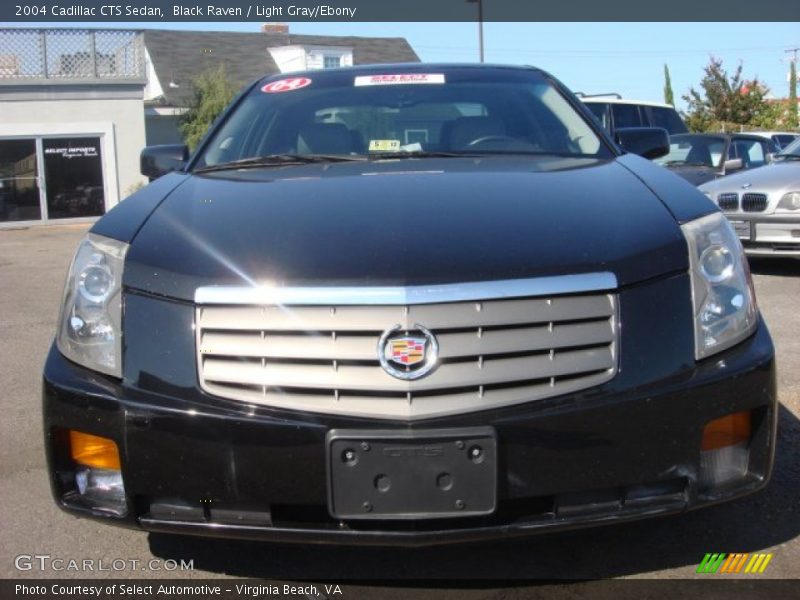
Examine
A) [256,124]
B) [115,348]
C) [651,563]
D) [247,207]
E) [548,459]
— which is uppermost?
[256,124]

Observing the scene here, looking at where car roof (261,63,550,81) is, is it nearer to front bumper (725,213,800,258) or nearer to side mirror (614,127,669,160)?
side mirror (614,127,669,160)

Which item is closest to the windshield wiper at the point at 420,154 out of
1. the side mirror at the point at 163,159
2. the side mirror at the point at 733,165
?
the side mirror at the point at 163,159

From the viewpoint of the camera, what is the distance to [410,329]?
2166mm

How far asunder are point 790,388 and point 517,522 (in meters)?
2.75

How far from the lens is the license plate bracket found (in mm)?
2119

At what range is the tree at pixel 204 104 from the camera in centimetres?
2533

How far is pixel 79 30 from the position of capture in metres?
19.5

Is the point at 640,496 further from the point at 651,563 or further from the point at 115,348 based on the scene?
the point at 115,348

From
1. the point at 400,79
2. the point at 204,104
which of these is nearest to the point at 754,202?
the point at 400,79

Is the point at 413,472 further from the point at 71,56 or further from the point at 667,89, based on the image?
the point at 667,89

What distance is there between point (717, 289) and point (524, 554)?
101 cm

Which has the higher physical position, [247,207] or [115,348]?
[247,207]

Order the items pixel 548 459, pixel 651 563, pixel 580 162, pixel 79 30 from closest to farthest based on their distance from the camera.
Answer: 1. pixel 548 459
2. pixel 651 563
3. pixel 580 162
4. pixel 79 30

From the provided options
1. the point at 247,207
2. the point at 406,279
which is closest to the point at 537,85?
the point at 247,207
